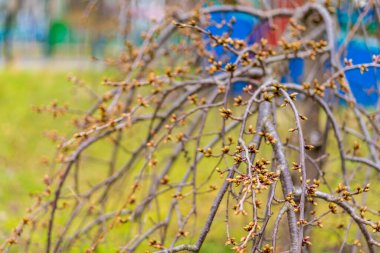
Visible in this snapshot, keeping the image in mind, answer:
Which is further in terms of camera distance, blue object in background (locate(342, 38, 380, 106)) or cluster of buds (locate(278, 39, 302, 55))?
blue object in background (locate(342, 38, 380, 106))

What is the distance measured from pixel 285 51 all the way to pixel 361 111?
473 mm

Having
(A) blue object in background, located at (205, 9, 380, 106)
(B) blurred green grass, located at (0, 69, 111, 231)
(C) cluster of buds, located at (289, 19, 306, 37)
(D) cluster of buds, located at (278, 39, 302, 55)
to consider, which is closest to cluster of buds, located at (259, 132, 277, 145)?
(D) cluster of buds, located at (278, 39, 302, 55)

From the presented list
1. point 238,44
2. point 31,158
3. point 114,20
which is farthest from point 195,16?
point 31,158

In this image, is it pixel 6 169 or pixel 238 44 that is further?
pixel 6 169

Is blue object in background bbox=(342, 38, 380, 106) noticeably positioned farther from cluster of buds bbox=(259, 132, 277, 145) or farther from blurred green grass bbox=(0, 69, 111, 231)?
cluster of buds bbox=(259, 132, 277, 145)

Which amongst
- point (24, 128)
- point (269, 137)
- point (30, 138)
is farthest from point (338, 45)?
point (24, 128)

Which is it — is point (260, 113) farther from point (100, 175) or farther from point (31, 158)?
point (31, 158)

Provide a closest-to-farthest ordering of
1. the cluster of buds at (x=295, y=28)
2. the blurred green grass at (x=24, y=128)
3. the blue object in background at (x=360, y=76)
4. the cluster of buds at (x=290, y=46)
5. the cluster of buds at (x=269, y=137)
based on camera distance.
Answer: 1. the cluster of buds at (x=269, y=137)
2. the cluster of buds at (x=290, y=46)
3. the cluster of buds at (x=295, y=28)
4. the blue object in background at (x=360, y=76)
5. the blurred green grass at (x=24, y=128)

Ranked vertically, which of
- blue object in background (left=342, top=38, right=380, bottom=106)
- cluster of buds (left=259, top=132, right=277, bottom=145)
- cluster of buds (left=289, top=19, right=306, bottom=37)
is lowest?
cluster of buds (left=259, top=132, right=277, bottom=145)

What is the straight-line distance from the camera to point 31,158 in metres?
10.7

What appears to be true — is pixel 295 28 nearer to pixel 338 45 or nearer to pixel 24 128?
Answer: pixel 338 45

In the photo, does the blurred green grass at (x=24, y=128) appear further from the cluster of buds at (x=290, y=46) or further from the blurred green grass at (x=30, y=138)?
the cluster of buds at (x=290, y=46)

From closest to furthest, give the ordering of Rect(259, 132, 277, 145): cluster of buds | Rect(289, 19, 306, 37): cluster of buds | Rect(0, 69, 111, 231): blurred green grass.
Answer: Rect(259, 132, 277, 145): cluster of buds
Rect(289, 19, 306, 37): cluster of buds
Rect(0, 69, 111, 231): blurred green grass

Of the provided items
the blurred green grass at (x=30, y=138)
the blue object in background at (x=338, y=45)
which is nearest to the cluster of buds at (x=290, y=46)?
the blue object in background at (x=338, y=45)
